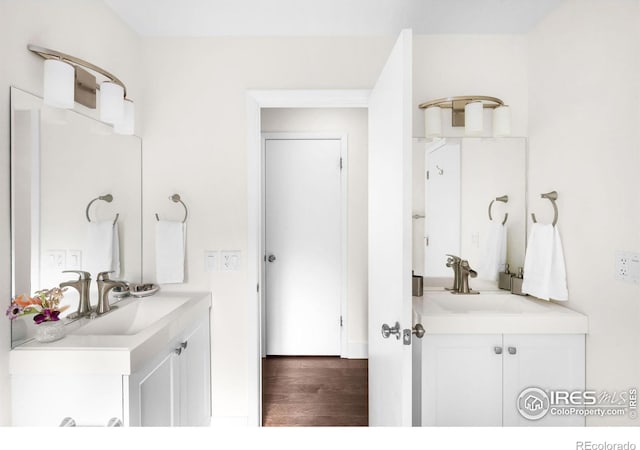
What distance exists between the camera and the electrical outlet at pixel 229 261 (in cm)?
183

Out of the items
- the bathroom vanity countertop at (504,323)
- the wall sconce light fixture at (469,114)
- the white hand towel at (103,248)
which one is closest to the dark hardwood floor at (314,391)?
the bathroom vanity countertop at (504,323)

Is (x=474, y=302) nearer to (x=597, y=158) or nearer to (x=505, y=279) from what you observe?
(x=505, y=279)

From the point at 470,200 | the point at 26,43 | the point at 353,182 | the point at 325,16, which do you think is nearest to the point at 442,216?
the point at 470,200

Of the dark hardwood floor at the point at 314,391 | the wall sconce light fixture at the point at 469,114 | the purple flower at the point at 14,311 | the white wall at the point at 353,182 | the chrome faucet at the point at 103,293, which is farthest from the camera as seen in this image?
the white wall at the point at 353,182

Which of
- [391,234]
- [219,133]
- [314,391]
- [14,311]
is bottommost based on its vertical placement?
[314,391]

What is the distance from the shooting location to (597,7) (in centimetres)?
131

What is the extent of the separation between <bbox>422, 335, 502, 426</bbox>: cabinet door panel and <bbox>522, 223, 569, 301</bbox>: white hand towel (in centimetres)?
37

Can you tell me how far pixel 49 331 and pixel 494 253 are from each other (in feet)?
6.60

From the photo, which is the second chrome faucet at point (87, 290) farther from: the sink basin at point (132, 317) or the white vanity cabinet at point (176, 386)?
the white vanity cabinet at point (176, 386)

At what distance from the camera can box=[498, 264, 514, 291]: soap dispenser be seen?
1.81 meters

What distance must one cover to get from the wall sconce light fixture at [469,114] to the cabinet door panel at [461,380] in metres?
1.02

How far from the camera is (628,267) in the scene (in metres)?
1.19

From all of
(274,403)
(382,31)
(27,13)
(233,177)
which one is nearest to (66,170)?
(27,13)

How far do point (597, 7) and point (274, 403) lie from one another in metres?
2.57
